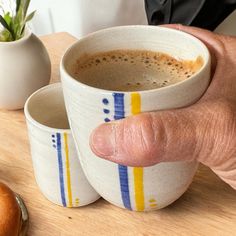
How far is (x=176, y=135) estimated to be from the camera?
0.34m

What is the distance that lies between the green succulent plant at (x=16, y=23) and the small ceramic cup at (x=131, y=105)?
0.19m

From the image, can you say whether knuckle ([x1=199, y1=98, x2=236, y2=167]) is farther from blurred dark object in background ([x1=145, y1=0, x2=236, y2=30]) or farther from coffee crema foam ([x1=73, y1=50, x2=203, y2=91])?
blurred dark object in background ([x1=145, y1=0, x2=236, y2=30])

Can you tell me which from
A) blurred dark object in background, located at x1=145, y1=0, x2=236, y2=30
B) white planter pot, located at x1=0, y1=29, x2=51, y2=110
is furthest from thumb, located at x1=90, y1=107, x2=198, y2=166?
blurred dark object in background, located at x1=145, y1=0, x2=236, y2=30

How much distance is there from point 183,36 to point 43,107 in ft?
0.47

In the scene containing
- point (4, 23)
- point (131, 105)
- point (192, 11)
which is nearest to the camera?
point (131, 105)

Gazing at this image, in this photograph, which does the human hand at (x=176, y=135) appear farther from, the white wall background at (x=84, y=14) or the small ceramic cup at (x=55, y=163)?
the white wall background at (x=84, y=14)

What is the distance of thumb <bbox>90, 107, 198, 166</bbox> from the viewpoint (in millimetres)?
330

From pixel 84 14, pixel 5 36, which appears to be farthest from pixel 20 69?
pixel 84 14

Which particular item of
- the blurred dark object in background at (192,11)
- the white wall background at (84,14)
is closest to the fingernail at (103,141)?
the blurred dark object in background at (192,11)

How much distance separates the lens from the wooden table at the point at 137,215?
0.41 metres

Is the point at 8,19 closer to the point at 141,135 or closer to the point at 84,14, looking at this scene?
the point at 141,135

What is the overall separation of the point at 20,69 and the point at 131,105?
25 centimetres

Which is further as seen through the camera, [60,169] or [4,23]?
[4,23]

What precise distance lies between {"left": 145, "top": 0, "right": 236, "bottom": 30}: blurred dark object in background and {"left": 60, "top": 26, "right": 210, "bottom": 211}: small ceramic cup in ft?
1.43
